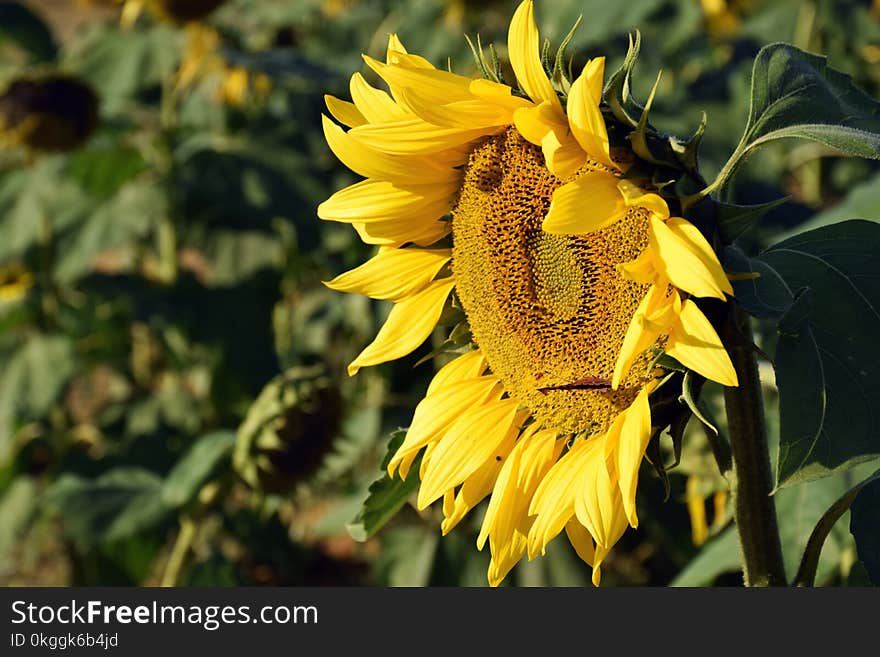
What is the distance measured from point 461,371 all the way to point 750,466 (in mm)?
235

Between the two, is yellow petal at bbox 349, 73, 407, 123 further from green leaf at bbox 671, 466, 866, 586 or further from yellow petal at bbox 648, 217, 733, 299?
green leaf at bbox 671, 466, 866, 586

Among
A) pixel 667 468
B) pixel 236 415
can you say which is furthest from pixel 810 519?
pixel 236 415

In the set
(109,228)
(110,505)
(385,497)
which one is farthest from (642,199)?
(109,228)

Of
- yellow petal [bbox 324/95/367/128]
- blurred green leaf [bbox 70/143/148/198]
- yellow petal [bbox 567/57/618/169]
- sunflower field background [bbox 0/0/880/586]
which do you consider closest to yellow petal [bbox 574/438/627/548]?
yellow petal [bbox 567/57/618/169]

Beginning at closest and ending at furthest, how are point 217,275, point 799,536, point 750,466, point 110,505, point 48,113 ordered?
point 750,466, point 799,536, point 110,505, point 48,113, point 217,275

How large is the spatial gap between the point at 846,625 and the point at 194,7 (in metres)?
2.01

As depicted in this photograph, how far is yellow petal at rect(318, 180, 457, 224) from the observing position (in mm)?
928

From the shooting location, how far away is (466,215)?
92 cm

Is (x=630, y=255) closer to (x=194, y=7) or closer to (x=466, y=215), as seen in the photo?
(x=466, y=215)

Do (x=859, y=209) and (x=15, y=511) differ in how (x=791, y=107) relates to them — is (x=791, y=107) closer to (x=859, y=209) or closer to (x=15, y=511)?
(x=859, y=209)

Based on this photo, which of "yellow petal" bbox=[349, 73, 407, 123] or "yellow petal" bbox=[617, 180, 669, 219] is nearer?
"yellow petal" bbox=[617, 180, 669, 219]

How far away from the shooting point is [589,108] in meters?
0.74

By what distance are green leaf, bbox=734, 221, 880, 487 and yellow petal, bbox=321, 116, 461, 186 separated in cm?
26

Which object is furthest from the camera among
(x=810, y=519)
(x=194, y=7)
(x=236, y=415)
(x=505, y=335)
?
(x=194, y=7)
